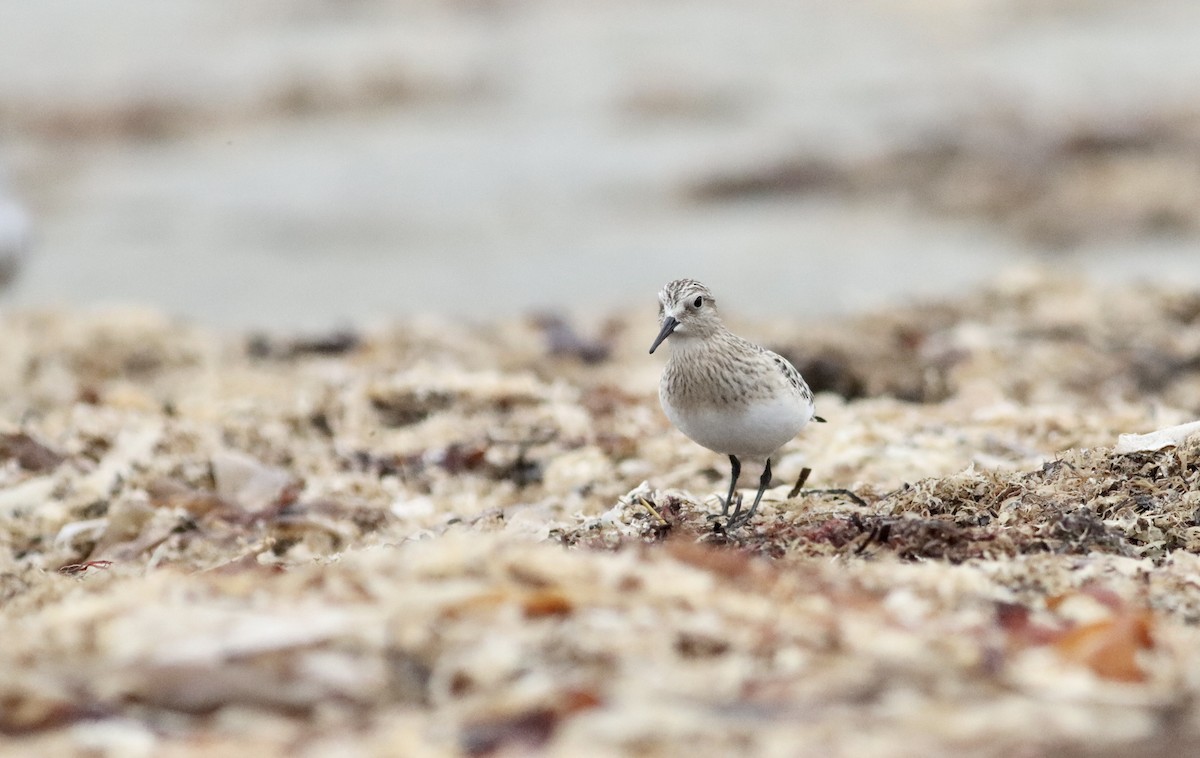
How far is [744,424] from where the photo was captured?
348 cm

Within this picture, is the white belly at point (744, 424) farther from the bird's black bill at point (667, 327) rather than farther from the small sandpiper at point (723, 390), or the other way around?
the bird's black bill at point (667, 327)

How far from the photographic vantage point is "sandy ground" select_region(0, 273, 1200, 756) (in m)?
2.04

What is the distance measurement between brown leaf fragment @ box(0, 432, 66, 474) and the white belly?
7.31 feet

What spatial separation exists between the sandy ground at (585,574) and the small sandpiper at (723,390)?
7.3 inches

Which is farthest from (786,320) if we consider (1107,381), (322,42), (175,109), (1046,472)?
(322,42)

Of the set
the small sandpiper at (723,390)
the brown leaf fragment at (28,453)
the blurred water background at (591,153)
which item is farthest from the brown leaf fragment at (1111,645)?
the blurred water background at (591,153)

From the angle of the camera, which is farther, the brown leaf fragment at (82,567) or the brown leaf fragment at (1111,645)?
the brown leaf fragment at (82,567)

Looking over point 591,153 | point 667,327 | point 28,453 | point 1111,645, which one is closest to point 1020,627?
point 1111,645

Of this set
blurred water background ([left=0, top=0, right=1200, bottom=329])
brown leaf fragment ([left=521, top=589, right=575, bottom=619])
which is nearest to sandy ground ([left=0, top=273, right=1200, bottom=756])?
brown leaf fragment ([left=521, top=589, right=575, bottom=619])

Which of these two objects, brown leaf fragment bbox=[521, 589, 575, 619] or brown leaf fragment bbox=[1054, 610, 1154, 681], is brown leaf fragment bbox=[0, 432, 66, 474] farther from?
brown leaf fragment bbox=[1054, 610, 1154, 681]

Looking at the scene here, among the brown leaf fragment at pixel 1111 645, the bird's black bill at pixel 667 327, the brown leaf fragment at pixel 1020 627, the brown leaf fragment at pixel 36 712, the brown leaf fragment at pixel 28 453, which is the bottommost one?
the brown leaf fragment at pixel 28 453

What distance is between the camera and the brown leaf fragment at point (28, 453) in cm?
466

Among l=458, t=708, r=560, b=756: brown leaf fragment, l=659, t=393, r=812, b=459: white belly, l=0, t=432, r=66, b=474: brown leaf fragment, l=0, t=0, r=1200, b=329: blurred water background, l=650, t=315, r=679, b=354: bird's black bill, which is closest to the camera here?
l=458, t=708, r=560, b=756: brown leaf fragment

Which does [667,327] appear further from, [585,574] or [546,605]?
[546,605]
